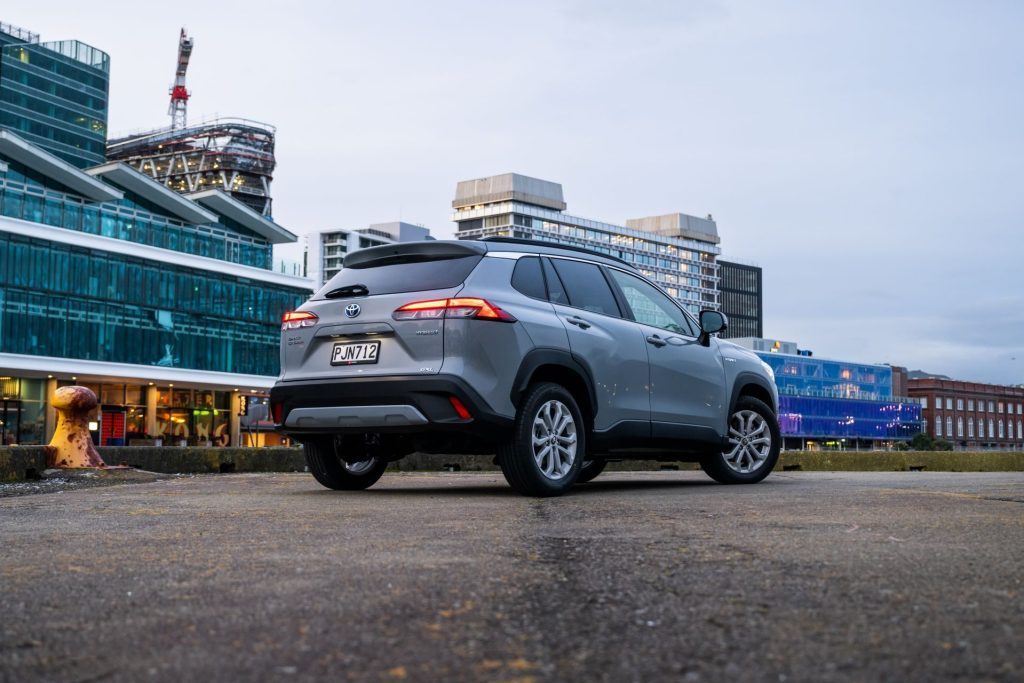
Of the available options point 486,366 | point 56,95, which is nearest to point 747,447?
point 486,366

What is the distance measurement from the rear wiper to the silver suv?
0.04ft

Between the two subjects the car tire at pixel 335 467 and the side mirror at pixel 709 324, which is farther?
the side mirror at pixel 709 324

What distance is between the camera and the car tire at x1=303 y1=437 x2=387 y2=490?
29.2 ft

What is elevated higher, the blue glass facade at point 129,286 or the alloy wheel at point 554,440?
the blue glass facade at point 129,286

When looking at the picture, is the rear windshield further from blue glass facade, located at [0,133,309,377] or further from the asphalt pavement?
blue glass facade, located at [0,133,309,377]

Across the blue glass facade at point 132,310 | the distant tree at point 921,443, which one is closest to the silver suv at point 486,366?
the blue glass facade at point 132,310

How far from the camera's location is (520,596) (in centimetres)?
344

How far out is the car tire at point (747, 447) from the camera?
1011cm

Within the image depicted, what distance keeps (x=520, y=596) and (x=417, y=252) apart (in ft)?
16.1

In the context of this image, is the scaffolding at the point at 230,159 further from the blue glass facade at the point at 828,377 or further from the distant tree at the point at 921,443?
the distant tree at the point at 921,443

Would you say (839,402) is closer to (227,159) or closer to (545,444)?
(227,159)

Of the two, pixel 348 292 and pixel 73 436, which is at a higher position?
pixel 348 292

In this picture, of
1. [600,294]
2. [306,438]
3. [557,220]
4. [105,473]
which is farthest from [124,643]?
[557,220]

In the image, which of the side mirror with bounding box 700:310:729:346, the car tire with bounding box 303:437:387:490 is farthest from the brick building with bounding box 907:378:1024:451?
the car tire with bounding box 303:437:387:490
